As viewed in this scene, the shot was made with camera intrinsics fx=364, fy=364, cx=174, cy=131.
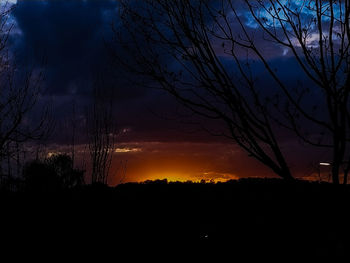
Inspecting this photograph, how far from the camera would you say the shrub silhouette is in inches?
471

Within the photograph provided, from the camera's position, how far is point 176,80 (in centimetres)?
467

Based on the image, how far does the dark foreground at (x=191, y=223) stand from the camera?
4688mm

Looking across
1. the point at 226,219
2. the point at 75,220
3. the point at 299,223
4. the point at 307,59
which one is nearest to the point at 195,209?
the point at 226,219

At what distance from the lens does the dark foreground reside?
4688mm

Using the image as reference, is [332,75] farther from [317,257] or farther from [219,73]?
[317,257]

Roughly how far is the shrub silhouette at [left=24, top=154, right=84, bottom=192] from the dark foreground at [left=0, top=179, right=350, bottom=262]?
17.9 ft

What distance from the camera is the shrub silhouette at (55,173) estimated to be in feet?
39.2

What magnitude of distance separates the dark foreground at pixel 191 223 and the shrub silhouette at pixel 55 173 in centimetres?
547

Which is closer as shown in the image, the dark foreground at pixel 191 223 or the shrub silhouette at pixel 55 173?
the dark foreground at pixel 191 223

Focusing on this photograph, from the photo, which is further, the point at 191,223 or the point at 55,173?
the point at 55,173

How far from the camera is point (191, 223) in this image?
5230 mm

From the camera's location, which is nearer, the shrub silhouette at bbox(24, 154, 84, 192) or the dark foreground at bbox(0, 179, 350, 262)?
the dark foreground at bbox(0, 179, 350, 262)

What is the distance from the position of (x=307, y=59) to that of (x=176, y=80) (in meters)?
1.59

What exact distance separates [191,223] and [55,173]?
8.75m
